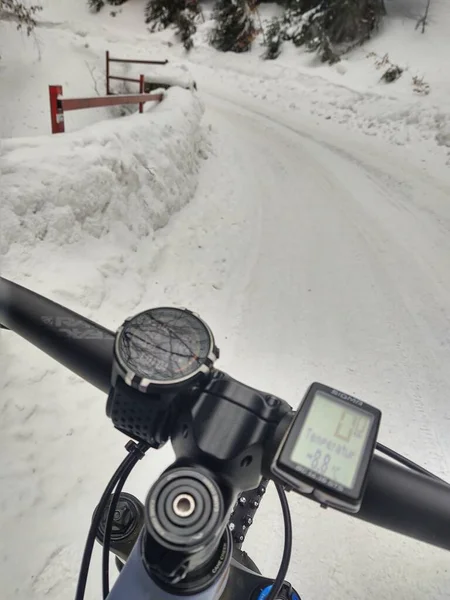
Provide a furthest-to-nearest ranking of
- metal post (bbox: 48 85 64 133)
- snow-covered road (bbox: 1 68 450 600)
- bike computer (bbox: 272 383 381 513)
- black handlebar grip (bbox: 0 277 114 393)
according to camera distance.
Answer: metal post (bbox: 48 85 64 133) → snow-covered road (bbox: 1 68 450 600) → black handlebar grip (bbox: 0 277 114 393) → bike computer (bbox: 272 383 381 513)

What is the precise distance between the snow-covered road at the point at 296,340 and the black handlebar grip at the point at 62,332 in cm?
162

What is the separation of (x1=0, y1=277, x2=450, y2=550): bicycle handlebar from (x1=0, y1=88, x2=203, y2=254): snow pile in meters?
2.48

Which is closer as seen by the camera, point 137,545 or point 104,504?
point 137,545

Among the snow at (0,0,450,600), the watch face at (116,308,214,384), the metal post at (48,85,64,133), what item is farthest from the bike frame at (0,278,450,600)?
the metal post at (48,85,64,133)

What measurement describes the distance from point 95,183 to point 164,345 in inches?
134

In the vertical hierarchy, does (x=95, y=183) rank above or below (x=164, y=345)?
below

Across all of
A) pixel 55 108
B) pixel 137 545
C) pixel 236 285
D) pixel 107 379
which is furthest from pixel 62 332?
pixel 55 108

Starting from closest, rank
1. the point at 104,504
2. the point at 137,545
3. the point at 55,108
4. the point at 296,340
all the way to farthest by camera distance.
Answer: the point at 137,545 → the point at 104,504 → the point at 296,340 → the point at 55,108

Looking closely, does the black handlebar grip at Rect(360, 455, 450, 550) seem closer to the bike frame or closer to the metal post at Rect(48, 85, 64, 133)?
the bike frame

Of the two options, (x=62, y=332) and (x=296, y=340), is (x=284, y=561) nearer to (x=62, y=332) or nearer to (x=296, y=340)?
(x=62, y=332)

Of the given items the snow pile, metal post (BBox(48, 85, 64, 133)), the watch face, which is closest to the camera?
the watch face

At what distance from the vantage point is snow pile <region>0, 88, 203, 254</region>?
3.35 m

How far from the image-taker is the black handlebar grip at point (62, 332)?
917mm

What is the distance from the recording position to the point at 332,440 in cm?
71
